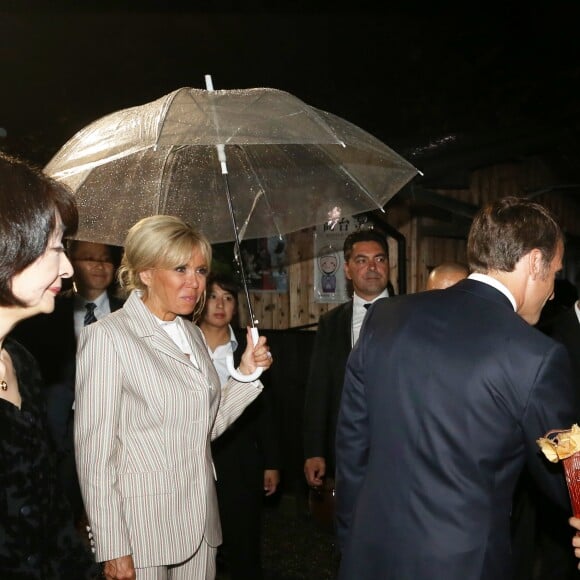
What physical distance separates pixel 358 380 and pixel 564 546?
254 cm

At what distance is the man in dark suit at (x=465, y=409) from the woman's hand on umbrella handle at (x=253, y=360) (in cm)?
62

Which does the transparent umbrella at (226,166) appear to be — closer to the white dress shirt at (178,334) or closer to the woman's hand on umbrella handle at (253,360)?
the woman's hand on umbrella handle at (253,360)

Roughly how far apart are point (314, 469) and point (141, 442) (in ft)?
6.41

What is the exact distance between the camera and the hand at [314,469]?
4.62m

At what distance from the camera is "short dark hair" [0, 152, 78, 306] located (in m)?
1.83

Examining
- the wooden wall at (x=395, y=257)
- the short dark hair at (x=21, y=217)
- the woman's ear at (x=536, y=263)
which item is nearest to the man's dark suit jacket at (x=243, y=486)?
the woman's ear at (x=536, y=263)

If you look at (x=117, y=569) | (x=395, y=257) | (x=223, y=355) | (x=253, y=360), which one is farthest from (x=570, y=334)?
(x=395, y=257)

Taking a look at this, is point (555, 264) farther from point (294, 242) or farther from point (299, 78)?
point (299, 78)

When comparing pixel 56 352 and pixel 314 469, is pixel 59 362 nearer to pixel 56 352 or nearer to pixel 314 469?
pixel 56 352

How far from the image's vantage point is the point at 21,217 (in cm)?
185

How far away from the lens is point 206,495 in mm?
3051

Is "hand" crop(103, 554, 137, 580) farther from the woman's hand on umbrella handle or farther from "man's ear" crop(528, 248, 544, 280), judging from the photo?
"man's ear" crop(528, 248, 544, 280)

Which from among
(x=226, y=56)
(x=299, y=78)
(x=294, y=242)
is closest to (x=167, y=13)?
(x=226, y=56)

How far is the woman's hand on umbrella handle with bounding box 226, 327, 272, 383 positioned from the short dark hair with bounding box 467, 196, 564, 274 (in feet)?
3.26
